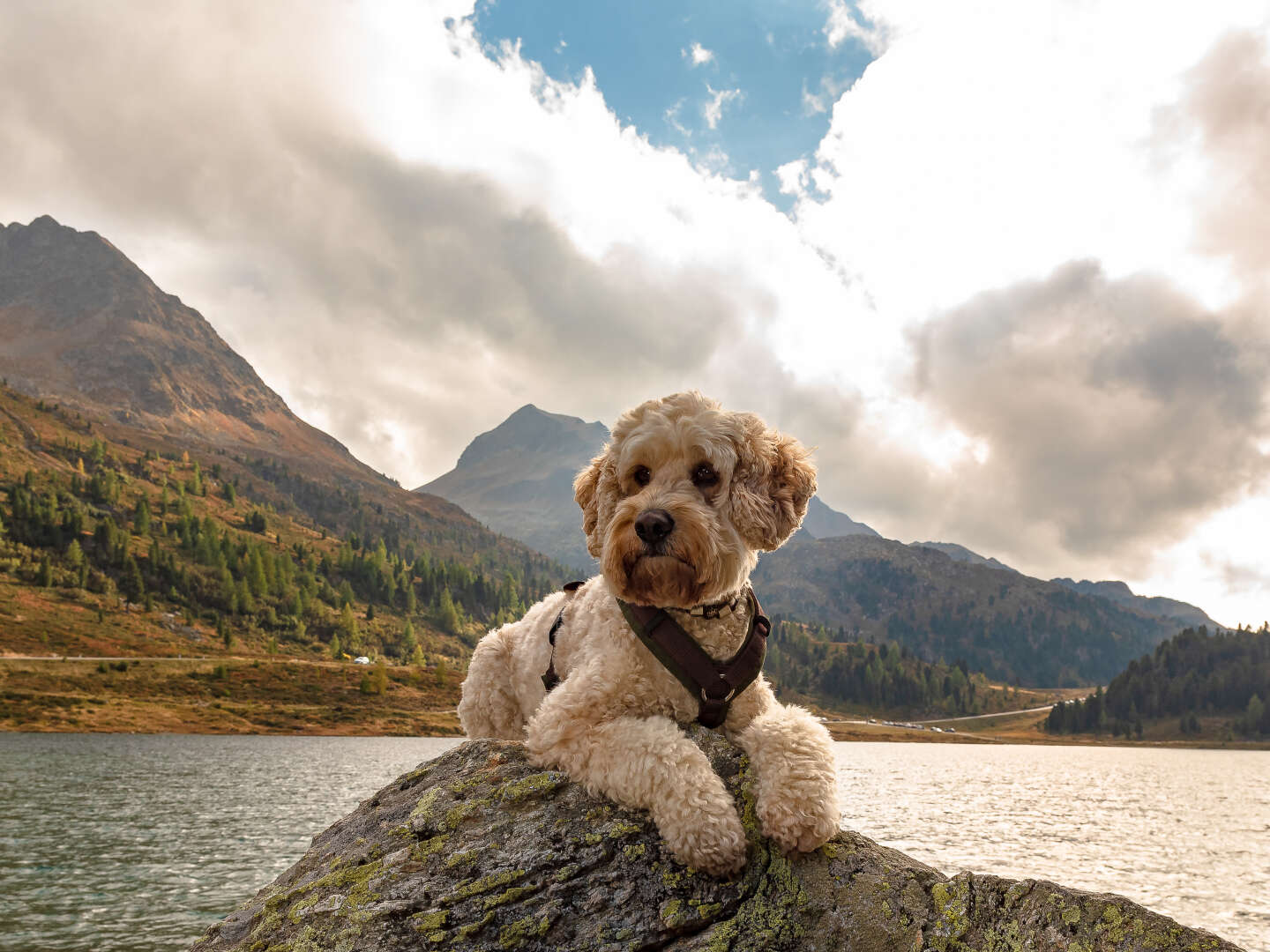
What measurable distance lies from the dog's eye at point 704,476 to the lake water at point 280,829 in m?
26.7

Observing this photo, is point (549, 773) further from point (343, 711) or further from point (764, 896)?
point (343, 711)

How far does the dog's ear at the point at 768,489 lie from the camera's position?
20.1ft

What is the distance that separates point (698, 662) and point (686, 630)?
29cm

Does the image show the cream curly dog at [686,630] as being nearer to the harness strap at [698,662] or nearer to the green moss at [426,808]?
the harness strap at [698,662]

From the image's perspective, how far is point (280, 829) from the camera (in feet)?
159

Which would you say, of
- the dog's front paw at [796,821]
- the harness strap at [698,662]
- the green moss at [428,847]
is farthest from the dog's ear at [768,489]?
the green moss at [428,847]

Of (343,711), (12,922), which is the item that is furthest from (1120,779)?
(12,922)

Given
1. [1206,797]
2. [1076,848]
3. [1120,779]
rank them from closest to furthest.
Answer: [1076,848] < [1206,797] < [1120,779]

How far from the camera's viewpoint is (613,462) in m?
6.64

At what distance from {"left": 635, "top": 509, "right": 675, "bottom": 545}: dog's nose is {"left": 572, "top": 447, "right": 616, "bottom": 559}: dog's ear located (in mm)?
832

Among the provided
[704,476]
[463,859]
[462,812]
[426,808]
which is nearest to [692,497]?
[704,476]

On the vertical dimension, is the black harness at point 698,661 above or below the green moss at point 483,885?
above

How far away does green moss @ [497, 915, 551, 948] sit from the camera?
5.38 metres

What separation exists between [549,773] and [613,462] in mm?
2564
